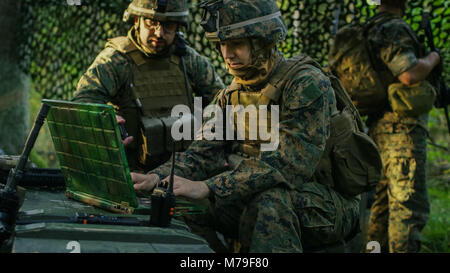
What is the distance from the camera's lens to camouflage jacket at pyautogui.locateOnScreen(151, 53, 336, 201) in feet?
10.8

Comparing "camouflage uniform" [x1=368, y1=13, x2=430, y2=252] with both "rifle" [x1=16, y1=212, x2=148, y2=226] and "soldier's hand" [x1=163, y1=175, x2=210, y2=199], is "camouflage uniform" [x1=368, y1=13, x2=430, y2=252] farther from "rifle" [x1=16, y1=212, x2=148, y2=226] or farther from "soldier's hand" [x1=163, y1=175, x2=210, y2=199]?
"rifle" [x1=16, y1=212, x2=148, y2=226]

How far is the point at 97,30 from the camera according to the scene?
683 centimetres

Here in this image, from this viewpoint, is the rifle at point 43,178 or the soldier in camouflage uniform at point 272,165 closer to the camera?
the soldier in camouflage uniform at point 272,165

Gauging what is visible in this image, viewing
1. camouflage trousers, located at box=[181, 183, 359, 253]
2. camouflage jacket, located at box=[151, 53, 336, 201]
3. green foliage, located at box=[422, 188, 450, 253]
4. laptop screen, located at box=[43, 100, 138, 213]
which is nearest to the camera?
laptop screen, located at box=[43, 100, 138, 213]

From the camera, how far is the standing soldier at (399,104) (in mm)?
5156

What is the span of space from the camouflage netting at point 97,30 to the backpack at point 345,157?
279 centimetres

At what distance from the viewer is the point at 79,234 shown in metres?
2.45

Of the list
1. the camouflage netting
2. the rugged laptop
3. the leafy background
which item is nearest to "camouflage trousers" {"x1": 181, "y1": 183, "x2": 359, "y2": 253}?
the rugged laptop

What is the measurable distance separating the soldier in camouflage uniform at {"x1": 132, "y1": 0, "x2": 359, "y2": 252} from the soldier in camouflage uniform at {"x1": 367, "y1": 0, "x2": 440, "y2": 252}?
5.75 feet

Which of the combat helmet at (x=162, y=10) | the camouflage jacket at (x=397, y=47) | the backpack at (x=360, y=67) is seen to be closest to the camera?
the combat helmet at (x=162, y=10)

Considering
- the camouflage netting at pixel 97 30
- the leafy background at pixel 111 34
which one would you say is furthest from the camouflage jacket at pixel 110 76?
the camouflage netting at pixel 97 30

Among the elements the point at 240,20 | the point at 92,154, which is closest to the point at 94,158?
the point at 92,154

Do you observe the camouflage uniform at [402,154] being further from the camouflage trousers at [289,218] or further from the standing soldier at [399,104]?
the camouflage trousers at [289,218]

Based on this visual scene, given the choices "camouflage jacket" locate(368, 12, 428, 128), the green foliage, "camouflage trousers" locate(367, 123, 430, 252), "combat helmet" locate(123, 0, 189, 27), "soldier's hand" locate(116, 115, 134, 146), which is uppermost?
"combat helmet" locate(123, 0, 189, 27)
